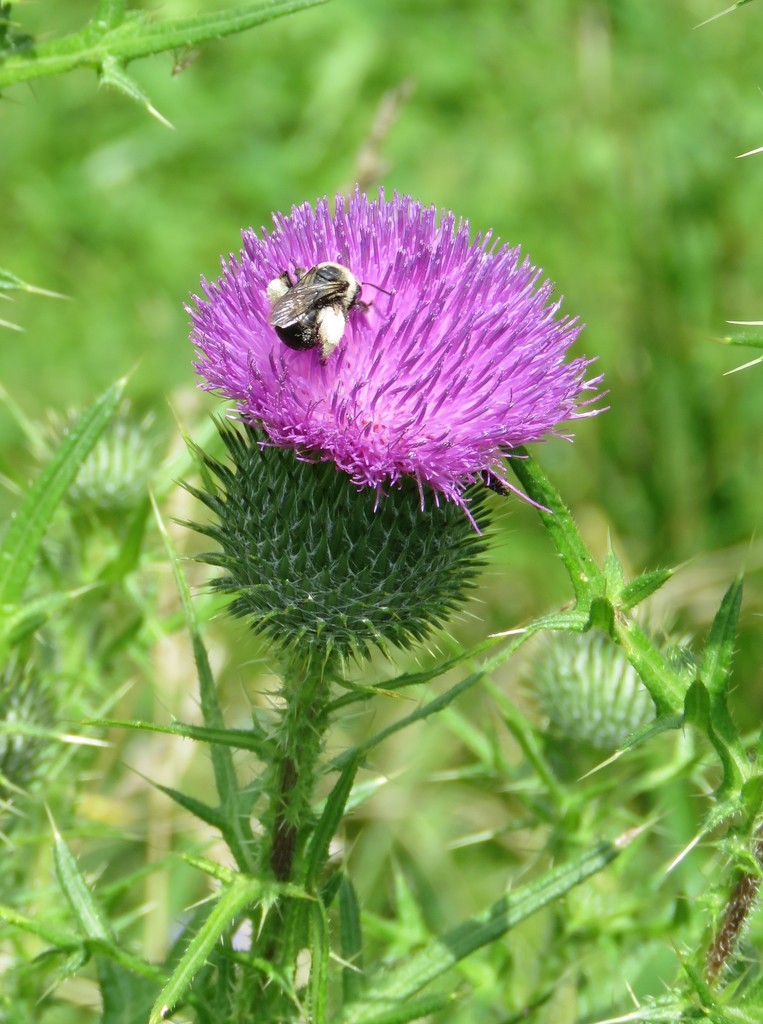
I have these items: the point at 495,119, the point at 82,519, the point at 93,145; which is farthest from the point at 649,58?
the point at 82,519

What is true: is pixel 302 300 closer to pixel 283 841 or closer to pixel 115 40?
pixel 115 40

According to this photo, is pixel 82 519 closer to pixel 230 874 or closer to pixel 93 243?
pixel 230 874

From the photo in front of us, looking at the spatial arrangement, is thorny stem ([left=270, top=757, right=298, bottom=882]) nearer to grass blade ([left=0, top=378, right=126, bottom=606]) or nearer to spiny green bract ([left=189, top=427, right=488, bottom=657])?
spiny green bract ([left=189, top=427, right=488, bottom=657])


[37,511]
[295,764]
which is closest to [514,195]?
[37,511]

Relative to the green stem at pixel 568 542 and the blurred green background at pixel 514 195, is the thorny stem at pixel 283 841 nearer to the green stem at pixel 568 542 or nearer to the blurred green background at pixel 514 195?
the green stem at pixel 568 542

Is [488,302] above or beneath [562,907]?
above

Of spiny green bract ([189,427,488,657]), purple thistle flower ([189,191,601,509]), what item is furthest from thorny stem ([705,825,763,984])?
purple thistle flower ([189,191,601,509])
